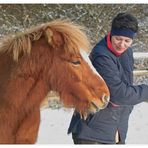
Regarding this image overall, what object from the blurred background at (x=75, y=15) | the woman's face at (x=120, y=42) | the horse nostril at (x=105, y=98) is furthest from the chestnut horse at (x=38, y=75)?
the blurred background at (x=75, y=15)

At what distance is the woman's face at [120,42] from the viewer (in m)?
1.83

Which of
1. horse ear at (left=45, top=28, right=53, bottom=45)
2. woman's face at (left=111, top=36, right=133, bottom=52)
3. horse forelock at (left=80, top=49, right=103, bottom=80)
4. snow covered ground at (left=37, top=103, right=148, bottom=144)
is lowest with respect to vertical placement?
snow covered ground at (left=37, top=103, right=148, bottom=144)

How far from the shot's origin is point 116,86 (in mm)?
1839

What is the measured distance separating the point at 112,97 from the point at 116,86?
6 centimetres

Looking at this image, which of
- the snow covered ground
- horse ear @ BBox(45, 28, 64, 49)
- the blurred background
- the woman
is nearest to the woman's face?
the woman

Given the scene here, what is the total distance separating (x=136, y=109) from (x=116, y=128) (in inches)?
29.1

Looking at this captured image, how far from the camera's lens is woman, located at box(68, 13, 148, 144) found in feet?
6.00

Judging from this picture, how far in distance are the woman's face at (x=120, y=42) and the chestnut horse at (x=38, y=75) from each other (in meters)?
0.14

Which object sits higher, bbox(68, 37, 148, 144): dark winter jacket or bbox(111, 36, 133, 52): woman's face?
bbox(111, 36, 133, 52): woman's face

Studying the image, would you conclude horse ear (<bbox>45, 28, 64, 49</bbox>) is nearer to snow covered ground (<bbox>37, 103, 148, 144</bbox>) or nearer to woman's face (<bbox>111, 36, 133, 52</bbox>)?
woman's face (<bbox>111, 36, 133, 52</bbox>)

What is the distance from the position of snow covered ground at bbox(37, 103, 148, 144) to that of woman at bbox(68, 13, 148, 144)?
0.47m

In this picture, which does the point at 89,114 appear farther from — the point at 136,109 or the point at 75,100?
the point at 136,109

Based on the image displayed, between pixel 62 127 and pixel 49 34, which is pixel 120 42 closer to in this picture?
pixel 49 34

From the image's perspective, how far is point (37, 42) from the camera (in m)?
1.83
